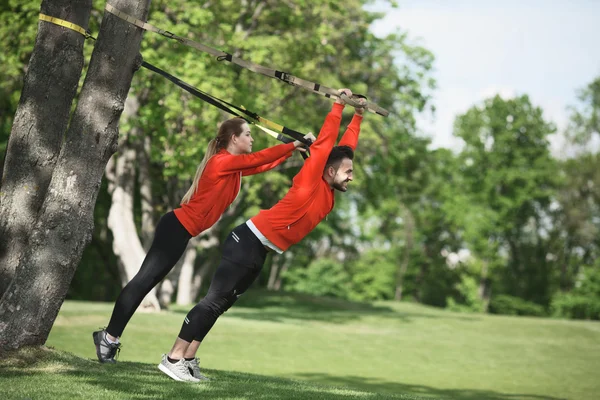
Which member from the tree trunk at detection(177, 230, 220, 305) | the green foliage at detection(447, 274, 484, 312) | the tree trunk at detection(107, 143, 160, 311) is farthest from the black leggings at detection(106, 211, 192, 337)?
the green foliage at detection(447, 274, 484, 312)

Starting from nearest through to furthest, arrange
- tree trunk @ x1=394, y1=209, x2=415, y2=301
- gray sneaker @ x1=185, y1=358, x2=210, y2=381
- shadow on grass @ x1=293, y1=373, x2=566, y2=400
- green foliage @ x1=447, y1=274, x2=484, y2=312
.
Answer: gray sneaker @ x1=185, y1=358, x2=210, y2=381 → shadow on grass @ x1=293, y1=373, x2=566, y2=400 → green foliage @ x1=447, y1=274, x2=484, y2=312 → tree trunk @ x1=394, y1=209, x2=415, y2=301

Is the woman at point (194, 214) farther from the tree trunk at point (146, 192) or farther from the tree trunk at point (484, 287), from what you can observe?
the tree trunk at point (484, 287)

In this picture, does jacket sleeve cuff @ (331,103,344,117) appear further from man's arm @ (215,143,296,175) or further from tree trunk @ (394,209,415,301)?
tree trunk @ (394,209,415,301)

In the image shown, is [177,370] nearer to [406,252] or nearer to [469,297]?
[469,297]

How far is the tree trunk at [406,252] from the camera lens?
218 ft

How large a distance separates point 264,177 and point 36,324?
22.6m

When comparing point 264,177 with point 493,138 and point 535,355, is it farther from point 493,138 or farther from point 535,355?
point 493,138

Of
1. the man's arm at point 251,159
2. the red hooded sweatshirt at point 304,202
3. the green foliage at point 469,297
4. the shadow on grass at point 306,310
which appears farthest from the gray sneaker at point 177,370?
the green foliage at point 469,297

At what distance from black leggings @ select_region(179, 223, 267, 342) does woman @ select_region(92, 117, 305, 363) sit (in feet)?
1.45

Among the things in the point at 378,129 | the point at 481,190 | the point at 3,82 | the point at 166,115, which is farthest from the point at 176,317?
the point at 481,190

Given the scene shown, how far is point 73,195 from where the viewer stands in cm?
754

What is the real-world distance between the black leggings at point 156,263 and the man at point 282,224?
529 mm

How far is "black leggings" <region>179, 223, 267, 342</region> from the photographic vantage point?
23.3 ft

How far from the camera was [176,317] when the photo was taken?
22.4m
